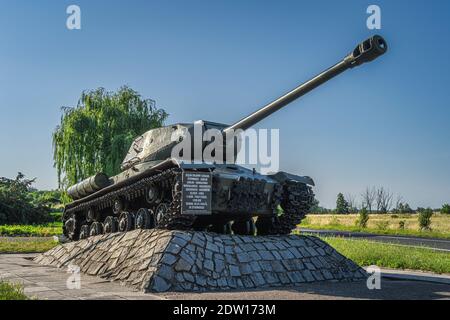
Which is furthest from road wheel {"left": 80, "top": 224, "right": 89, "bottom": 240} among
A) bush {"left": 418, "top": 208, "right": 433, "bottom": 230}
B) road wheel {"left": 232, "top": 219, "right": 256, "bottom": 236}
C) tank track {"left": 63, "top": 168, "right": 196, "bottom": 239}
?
bush {"left": 418, "top": 208, "right": 433, "bottom": 230}

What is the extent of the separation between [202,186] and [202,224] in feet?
10.1

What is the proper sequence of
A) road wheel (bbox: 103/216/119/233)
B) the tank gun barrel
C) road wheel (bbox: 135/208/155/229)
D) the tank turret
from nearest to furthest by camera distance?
the tank gun barrel < the tank turret < road wheel (bbox: 135/208/155/229) < road wheel (bbox: 103/216/119/233)

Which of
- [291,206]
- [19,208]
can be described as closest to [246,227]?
[291,206]

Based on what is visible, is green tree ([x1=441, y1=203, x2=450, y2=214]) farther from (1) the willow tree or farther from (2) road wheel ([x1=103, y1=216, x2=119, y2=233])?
(2) road wheel ([x1=103, y1=216, x2=119, y2=233])

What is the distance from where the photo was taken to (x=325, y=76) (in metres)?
10.5

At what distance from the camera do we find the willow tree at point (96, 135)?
27281mm

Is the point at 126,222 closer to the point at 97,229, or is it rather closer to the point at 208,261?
the point at 97,229

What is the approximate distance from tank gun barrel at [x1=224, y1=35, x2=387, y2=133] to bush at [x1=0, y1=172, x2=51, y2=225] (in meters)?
26.3

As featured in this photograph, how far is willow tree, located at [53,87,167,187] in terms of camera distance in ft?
89.5

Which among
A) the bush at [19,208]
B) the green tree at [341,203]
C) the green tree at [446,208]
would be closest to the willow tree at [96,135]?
the bush at [19,208]

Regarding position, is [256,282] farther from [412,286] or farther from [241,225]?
[241,225]

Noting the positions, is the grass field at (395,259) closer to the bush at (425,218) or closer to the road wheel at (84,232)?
the road wheel at (84,232)
